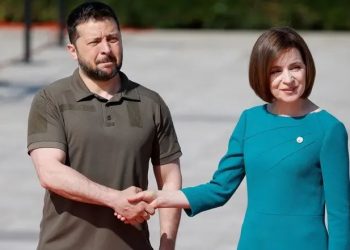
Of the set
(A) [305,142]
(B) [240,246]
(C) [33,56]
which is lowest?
(C) [33,56]

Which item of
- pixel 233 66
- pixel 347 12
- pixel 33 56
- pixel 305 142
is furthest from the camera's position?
pixel 347 12

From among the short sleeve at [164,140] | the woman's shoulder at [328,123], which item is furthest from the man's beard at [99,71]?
the woman's shoulder at [328,123]

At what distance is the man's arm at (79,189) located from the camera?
472 centimetres

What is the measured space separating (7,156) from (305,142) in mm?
7889

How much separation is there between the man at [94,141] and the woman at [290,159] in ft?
1.39

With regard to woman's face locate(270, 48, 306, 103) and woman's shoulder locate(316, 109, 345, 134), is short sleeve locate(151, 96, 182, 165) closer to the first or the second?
woman's face locate(270, 48, 306, 103)

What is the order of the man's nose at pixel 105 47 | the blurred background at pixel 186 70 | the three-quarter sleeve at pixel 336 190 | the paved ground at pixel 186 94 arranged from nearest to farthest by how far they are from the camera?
the three-quarter sleeve at pixel 336 190, the man's nose at pixel 105 47, the paved ground at pixel 186 94, the blurred background at pixel 186 70

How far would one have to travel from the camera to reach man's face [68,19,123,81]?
4.88m

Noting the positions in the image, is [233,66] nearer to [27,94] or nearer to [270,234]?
[27,94]

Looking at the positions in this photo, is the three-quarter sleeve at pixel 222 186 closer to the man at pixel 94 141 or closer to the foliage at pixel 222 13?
the man at pixel 94 141

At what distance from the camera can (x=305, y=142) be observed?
4.58 metres

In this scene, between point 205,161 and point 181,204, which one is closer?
point 181,204

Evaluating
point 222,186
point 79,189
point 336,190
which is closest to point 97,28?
point 79,189

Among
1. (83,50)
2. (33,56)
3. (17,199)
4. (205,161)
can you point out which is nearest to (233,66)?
(33,56)
